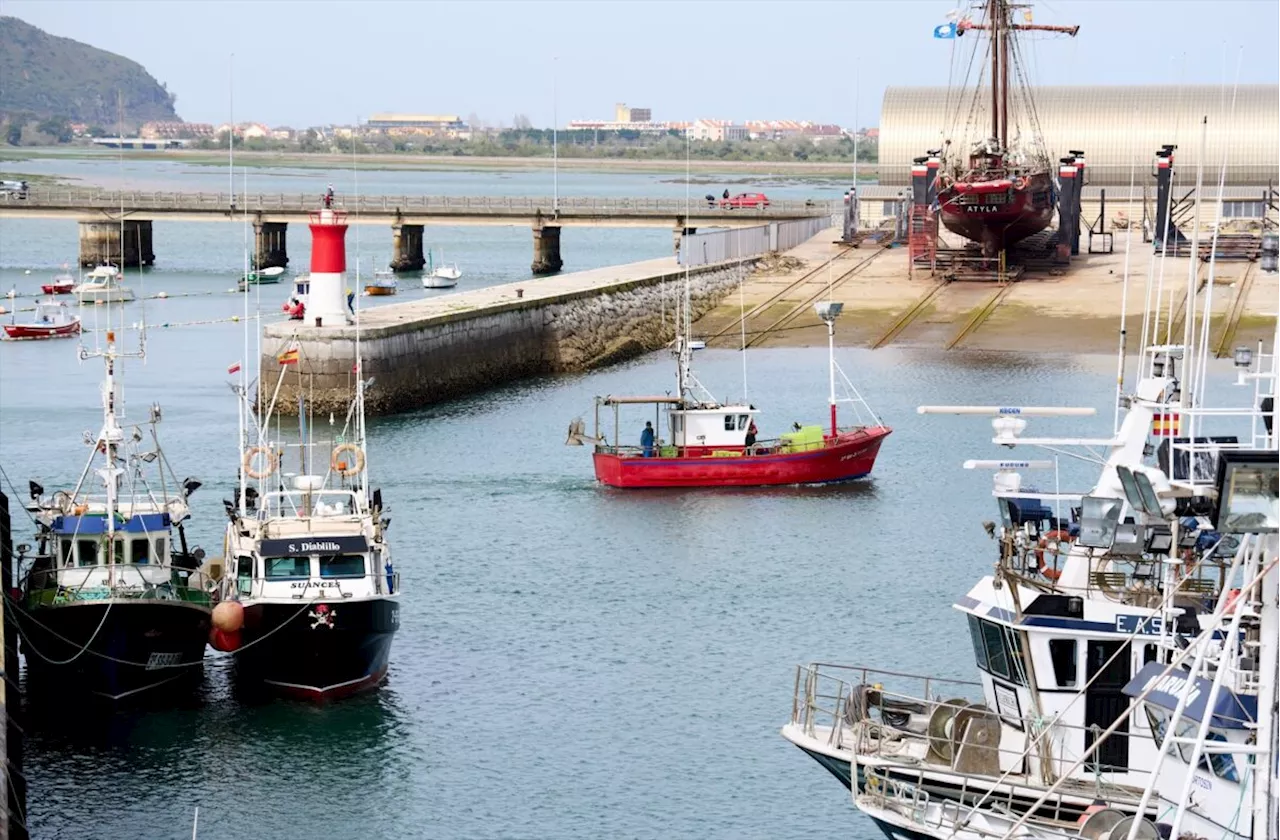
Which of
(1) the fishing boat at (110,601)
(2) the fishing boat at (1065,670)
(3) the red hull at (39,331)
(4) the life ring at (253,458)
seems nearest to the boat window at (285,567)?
(1) the fishing boat at (110,601)

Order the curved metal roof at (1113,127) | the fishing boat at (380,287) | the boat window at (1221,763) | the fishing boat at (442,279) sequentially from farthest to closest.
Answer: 1. the curved metal roof at (1113,127)
2. the fishing boat at (442,279)
3. the fishing boat at (380,287)
4. the boat window at (1221,763)

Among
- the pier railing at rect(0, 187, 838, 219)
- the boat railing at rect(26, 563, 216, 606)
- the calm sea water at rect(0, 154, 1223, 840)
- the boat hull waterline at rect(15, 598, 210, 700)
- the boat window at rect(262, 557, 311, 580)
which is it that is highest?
the pier railing at rect(0, 187, 838, 219)

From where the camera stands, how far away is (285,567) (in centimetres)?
3394

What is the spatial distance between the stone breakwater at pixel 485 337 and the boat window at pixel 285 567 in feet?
75.6

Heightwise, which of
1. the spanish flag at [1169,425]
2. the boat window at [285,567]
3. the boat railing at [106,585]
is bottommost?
the boat railing at [106,585]

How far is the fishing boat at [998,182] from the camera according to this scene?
8594cm

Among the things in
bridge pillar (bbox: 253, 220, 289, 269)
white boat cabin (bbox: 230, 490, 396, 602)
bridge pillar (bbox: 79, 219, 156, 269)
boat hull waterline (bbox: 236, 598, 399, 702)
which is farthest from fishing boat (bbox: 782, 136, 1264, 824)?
bridge pillar (bbox: 79, 219, 156, 269)

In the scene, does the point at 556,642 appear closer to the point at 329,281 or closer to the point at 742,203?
the point at 329,281

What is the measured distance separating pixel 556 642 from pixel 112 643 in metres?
8.31

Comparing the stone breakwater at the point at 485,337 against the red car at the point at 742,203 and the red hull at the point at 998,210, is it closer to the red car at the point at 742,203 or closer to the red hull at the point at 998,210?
the red hull at the point at 998,210

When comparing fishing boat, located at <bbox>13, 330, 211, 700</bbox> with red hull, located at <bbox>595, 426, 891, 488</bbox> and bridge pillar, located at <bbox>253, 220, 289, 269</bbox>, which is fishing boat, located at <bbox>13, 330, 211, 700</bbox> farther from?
bridge pillar, located at <bbox>253, 220, 289, 269</bbox>

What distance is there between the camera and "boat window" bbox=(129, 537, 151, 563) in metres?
34.3

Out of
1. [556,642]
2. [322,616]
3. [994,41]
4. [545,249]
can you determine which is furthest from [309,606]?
[545,249]

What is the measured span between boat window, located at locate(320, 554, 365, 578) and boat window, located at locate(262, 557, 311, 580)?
247mm
